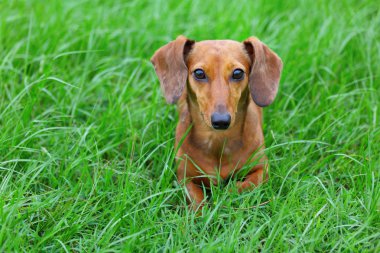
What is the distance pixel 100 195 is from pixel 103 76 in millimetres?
1384

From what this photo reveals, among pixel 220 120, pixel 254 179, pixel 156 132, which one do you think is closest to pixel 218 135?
pixel 254 179

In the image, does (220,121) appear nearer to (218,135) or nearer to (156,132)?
(218,135)

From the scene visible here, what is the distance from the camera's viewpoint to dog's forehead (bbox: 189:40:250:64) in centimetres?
349

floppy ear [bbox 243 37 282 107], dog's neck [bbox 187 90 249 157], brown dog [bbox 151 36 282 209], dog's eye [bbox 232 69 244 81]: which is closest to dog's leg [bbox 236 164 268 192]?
brown dog [bbox 151 36 282 209]

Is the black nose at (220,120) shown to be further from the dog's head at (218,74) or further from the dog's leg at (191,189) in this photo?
the dog's leg at (191,189)

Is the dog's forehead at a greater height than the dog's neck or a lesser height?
greater

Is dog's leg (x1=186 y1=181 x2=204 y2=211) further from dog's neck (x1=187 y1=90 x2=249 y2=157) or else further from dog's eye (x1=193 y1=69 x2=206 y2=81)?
dog's eye (x1=193 y1=69 x2=206 y2=81)

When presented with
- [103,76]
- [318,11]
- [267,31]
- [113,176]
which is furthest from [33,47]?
[318,11]

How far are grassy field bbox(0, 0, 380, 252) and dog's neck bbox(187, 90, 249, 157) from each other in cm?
22

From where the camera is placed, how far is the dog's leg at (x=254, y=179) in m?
3.61

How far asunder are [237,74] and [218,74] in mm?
114

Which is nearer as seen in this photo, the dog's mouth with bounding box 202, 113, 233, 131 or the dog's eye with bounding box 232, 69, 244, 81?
the dog's mouth with bounding box 202, 113, 233, 131

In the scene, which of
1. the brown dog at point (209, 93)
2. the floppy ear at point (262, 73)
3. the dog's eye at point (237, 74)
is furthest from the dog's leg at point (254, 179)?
the dog's eye at point (237, 74)

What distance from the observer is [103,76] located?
4.64m
